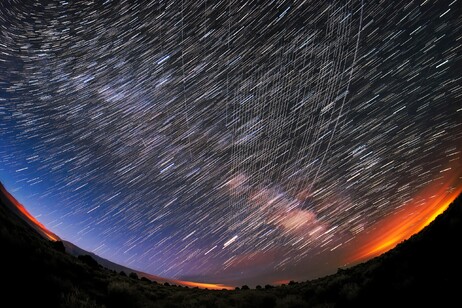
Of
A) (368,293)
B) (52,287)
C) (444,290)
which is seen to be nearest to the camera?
(444,290)

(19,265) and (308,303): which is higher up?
(19,265)

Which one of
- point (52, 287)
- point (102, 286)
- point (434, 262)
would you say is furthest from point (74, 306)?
point (434, 262)

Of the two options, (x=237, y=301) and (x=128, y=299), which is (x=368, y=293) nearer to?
(x=237, y=301)

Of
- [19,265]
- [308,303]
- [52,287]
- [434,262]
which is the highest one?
[19,265]

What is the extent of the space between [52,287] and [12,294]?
1.29m

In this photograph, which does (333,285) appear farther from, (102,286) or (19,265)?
(19,265)

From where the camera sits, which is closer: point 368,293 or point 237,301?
Answer: point 368,293

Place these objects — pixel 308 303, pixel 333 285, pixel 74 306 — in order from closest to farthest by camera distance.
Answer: pixel 74 306
pixel 308 303
pixel 333 285

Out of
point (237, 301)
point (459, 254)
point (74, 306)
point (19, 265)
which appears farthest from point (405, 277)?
point (19, 265)

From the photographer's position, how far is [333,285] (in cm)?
1012

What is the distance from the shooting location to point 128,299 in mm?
9289

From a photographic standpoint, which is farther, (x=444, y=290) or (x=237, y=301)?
(x=237, y=301)

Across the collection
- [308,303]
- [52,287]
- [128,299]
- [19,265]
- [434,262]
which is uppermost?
[19,265]

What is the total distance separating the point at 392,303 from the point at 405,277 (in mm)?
1068
